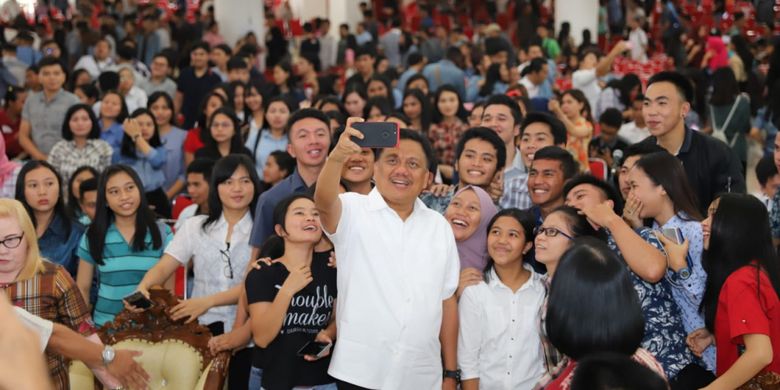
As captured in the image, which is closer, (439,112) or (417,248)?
(417,248)

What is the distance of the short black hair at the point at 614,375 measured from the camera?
7.02 feet

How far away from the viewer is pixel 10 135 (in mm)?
8930

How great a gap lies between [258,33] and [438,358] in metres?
12.1

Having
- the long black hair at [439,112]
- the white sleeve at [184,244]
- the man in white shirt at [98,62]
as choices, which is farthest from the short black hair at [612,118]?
the man in white shirt at [98,62]

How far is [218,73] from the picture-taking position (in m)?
11.0

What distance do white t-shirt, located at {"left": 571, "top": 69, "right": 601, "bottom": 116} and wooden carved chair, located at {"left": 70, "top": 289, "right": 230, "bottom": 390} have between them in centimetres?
710

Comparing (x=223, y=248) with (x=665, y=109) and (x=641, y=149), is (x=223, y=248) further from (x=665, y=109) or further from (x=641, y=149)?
(x=665, y=109)

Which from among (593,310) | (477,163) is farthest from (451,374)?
(593,310)

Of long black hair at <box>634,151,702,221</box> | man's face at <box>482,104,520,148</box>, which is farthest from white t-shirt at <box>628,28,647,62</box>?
long black hair at <box>634,151,702,221</box>

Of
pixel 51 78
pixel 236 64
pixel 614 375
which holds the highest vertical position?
pixel 236 64

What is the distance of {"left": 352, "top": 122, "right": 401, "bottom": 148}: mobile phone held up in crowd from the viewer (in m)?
3.27

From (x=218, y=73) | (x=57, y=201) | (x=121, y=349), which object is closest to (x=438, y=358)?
(x=121, y=349)

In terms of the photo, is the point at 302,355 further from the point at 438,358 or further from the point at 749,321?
the point at 749,321

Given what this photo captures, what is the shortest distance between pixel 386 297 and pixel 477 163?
132cm
